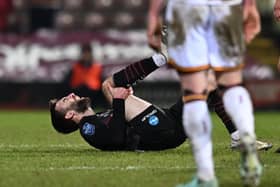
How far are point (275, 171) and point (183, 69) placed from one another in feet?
4.70

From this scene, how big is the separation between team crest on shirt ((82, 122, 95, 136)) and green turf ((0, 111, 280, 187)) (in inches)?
7.6

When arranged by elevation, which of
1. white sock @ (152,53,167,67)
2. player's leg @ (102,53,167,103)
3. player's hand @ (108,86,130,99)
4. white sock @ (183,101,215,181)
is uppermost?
white sock @ (183,101,215,181)

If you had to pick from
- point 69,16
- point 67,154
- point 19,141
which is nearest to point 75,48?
point 69,16

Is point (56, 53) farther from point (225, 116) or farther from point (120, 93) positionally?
point (120, 93)

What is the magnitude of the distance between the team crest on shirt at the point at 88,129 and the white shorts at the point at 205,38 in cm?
234

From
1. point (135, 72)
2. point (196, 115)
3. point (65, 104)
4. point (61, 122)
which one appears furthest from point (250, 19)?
point (61, 122)

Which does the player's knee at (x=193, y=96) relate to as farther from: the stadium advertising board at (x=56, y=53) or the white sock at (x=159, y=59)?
the stadium advertising board at (x=56, y=53)

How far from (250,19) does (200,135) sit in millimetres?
845

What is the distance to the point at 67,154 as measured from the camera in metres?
8.05

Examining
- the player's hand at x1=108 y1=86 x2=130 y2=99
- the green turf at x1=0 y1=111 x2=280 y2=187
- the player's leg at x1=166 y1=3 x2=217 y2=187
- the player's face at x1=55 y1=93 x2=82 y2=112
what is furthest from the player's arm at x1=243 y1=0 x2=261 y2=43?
the player's face at x1=55 y1=93 x2=82 y2=112

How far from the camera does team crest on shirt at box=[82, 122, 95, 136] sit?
778 centimetres

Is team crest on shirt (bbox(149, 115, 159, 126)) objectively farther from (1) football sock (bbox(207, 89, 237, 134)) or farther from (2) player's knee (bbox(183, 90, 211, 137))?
(2) player's knee (bbox(183, 90, 211, 137))

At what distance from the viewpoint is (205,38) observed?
5.53 metres

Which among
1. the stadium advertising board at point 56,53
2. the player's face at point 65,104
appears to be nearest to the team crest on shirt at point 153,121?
the player's face at point 65,104
